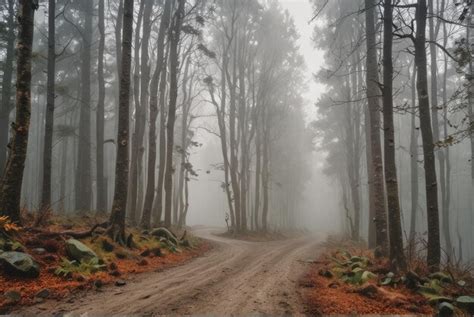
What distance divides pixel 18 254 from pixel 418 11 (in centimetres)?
955

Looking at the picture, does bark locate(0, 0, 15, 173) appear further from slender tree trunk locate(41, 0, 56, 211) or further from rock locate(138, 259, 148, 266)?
rock locate(138, 259, 148, 266)

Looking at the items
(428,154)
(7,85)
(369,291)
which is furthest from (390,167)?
(7,85)

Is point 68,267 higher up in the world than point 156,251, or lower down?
higher up

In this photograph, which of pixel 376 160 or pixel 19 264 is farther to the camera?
pixel 376 160

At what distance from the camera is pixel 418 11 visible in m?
7.75

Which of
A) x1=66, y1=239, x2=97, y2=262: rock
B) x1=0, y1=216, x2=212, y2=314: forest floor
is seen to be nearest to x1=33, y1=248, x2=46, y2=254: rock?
x1=0, y1=216, x2=212, y2=314: forest floor

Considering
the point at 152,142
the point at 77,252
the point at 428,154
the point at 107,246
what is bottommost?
the point at 107,246

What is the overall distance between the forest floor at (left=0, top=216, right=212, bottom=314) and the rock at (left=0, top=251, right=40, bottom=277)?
0.23 feet

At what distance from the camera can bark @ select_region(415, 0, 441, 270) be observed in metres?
7.20

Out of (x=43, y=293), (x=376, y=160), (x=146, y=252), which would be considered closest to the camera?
(x=43, y=293)

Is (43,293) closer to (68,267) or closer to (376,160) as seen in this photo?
(68,267)

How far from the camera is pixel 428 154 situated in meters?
7.43

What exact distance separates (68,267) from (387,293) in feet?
18.2

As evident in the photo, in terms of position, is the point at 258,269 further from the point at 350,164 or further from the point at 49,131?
the point at 350,164
